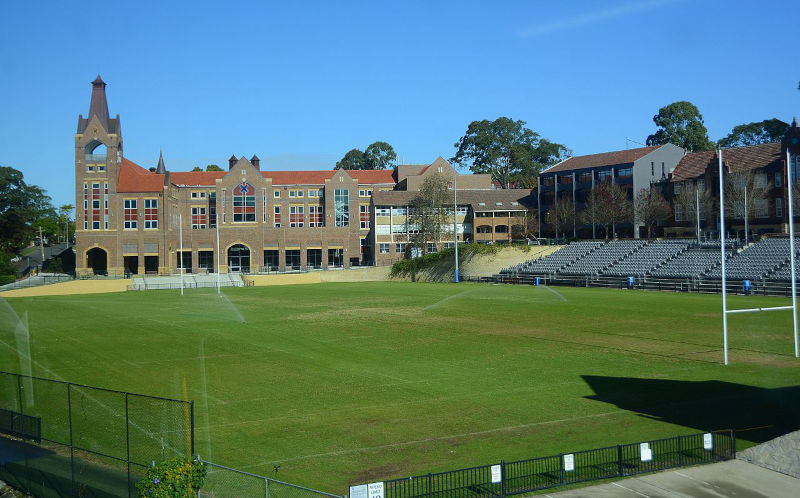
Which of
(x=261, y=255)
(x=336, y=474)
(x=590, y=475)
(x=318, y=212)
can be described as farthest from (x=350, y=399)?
(x=318, y=212)

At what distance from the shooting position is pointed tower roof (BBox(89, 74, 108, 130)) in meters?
115

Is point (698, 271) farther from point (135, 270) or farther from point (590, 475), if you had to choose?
point (135, 270)

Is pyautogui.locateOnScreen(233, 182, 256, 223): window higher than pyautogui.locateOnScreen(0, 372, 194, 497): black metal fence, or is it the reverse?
pyautogui.locateOnScreen(233, 182, 256, 223): window

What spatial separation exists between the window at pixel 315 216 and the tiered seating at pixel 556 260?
42.2 meters

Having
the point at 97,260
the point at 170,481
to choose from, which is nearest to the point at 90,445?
the point at 170,481

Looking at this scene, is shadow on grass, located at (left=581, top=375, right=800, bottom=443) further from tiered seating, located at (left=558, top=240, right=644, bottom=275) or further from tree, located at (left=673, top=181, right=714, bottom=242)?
tree, located at (left=673, top=181, right=714, bottom=242)

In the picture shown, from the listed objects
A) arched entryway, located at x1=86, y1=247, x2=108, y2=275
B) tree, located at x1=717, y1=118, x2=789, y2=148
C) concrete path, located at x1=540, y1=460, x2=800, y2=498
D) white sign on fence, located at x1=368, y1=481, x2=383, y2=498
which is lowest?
concrete path, located at x1=540, y1=460, x2=800, y2=498

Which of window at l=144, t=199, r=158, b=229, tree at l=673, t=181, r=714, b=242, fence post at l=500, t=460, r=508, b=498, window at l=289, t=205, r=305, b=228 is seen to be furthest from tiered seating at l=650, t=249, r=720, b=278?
window at l=144, t=199, r=158, b=229

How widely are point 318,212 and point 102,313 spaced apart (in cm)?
6801

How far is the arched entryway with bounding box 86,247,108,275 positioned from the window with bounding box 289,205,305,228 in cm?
2926

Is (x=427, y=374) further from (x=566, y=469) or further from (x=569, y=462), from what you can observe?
(x=569, y=462)

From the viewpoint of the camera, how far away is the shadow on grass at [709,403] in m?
20.9

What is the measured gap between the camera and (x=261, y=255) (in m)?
116

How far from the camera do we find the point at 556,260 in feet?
293
